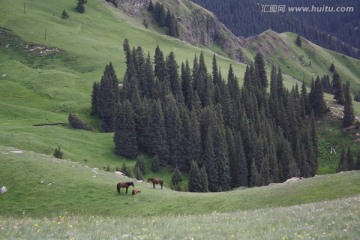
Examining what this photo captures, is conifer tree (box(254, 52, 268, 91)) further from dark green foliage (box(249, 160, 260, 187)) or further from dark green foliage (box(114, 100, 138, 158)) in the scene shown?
dark green foliage (box(114, 100, 138, 158))

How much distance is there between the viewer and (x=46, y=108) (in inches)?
4742

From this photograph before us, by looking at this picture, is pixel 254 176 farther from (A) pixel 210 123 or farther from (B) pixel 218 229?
(B) pixel 218 229

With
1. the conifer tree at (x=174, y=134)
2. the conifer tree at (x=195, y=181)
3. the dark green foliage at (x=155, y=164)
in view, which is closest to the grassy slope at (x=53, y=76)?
the dark green foliage at (x=155, y=164)

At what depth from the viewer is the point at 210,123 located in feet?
366

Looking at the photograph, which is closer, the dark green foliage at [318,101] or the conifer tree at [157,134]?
the conifer tree at [157,134]

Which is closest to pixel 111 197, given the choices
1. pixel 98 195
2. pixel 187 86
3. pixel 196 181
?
pixel 98 195

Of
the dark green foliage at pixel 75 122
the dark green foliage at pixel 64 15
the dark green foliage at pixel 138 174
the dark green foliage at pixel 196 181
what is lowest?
the dark green foliage at pixel 196 181

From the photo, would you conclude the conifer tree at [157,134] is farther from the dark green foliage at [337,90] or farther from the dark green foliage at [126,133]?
the dark green foliage at [337,90]

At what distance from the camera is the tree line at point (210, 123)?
103m

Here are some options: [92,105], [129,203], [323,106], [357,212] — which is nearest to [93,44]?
[92,105]

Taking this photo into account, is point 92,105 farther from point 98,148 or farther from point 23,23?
point 23,23

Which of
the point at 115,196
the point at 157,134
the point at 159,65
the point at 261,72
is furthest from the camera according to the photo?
the point at 261,72

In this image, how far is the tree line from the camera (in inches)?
4055

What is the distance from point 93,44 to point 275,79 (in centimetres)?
8287
